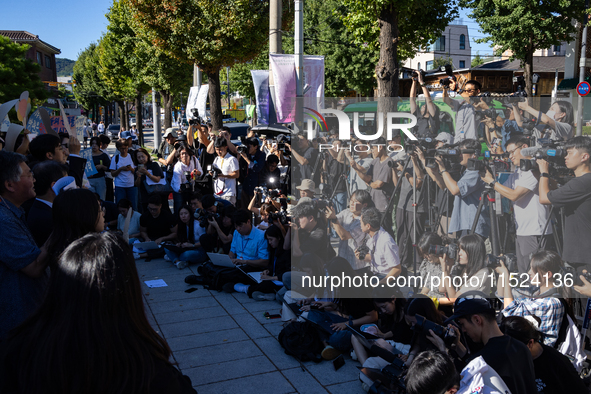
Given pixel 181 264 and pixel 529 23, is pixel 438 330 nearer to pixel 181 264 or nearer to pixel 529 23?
pixel 181 264

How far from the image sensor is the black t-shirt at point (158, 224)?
28.9 ft

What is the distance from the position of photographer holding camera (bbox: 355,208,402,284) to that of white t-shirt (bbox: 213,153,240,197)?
13.5ft

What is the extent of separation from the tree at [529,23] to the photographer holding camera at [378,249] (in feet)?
59.2

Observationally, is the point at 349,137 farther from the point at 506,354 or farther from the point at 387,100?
the point at 506,354

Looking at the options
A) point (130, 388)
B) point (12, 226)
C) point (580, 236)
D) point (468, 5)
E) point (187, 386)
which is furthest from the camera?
point (468, 5)

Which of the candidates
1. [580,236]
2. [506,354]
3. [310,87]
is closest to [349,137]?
[580,236]

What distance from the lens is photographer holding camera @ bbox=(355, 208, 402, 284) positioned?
4809 mm

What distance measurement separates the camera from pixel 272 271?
22.1 ft

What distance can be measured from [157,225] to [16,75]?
33.5 meters

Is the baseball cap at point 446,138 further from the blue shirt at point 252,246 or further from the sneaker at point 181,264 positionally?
the sneaker at point 181,264

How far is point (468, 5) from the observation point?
23.2 m

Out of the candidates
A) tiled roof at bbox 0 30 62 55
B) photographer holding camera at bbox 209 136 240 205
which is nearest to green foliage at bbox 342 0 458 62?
photographer holding camera at bbox 209 136 240 205

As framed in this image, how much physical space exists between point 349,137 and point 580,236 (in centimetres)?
262

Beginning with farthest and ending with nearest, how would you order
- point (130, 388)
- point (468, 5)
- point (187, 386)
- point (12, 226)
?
point (468, 5) < point (12, 226) < point (187, 386) < point (130, 388)
